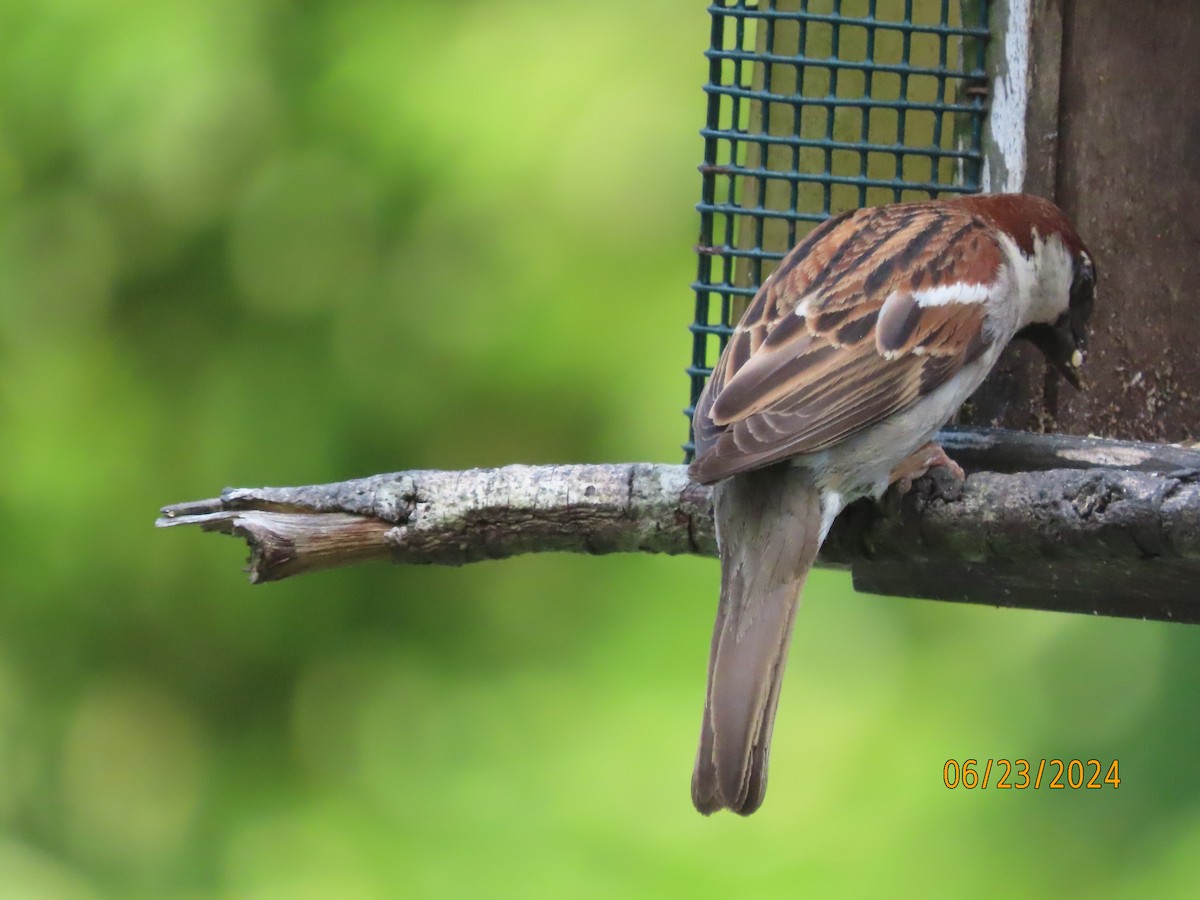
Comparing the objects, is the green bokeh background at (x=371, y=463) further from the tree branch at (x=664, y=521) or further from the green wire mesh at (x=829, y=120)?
the tree branch at (x=664, y=521)

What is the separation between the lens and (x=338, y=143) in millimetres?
4379

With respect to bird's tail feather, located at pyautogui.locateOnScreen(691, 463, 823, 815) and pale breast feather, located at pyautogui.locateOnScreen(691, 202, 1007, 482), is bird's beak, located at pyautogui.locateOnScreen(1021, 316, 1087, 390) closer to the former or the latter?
pale breast feather, located at pyautogui.locateOnScreen(691, 202, 1007, 482)

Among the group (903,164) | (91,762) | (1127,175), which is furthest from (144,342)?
(1127,175)

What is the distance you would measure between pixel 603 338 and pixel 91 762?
1762mm

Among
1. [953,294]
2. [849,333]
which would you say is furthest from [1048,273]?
[849,333]

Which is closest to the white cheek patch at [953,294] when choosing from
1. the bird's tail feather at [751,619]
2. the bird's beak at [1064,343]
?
the bird's beak at [1064,343]

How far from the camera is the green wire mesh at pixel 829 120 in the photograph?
3.88 m

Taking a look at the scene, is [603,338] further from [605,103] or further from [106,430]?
[106,430]

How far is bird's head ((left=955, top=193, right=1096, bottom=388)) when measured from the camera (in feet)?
11.8

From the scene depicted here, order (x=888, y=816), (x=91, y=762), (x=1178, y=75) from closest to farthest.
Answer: (x=1178, y=75) → (x=888, y=816) → (x=91, y=762)
